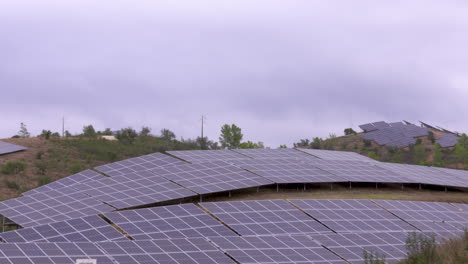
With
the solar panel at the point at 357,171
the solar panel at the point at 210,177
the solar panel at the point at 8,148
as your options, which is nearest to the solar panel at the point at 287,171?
the solar panel at the point at 357,171

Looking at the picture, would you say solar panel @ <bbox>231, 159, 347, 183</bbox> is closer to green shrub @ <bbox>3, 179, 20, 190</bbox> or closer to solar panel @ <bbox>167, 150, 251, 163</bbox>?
solar panel @ <bbox>167, 150, 251, 163</bbox>

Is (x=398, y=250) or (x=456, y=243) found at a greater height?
(x=456, y=243)

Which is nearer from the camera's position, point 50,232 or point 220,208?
point 50,232

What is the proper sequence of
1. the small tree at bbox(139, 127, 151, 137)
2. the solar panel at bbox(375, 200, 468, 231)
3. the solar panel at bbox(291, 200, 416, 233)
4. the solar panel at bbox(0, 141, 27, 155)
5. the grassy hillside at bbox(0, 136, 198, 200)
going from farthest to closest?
the small tree at bbox(139, 127, 151, 137)
the solar panel at bbox(0, 141, 27, 155)
the grassy hillside at bbox(0, 136, 198, 200)
the solar panel at bbox(375, 200, 468, 231)
the solar panel at bbox(291, 200, 416, 233)

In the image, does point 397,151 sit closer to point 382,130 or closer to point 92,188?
point 382,130

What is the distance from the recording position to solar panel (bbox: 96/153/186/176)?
53219mm

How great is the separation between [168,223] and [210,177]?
12.2 metres

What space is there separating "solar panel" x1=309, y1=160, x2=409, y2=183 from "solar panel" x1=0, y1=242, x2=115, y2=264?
90.6ft

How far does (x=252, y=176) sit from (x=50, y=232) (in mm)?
18476

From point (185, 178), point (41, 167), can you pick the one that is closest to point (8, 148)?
point (41, 167)

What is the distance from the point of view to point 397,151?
108m

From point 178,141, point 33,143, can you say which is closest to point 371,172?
point 33,143

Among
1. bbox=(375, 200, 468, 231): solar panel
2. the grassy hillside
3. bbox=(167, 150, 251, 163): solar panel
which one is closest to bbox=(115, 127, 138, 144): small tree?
the grassy hillside

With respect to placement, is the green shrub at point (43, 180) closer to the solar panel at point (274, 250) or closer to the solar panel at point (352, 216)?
the solar panel at point (352, 216)
